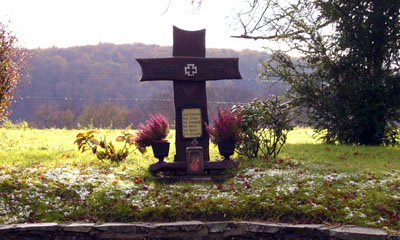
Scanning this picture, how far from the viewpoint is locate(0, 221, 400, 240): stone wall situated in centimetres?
595

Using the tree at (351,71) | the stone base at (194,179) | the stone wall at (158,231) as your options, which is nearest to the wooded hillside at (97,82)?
the tree at (351,71)

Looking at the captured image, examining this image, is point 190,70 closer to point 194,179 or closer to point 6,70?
point 194,179

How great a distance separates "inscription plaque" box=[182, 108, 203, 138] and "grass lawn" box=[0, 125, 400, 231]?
1067 millimetres

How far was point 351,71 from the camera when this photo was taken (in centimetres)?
1219

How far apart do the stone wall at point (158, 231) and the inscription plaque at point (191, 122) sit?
2.94m

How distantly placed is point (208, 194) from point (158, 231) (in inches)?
47.9

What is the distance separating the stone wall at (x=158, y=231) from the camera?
595 cm

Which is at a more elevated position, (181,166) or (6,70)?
Result: (6,70)

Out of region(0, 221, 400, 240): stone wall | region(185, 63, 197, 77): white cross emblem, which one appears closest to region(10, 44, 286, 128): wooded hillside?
region(185, 63, 197, 77): white cross emblem

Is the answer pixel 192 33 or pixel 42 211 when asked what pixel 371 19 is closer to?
pixel 192 33

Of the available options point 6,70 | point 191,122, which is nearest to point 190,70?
point 191,122

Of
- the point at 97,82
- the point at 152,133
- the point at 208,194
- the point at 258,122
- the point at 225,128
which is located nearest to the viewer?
the point at 208,194

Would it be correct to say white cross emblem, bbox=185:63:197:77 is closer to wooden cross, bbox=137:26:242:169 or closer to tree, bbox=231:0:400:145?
wooden cross, bbox=137:26:242:169

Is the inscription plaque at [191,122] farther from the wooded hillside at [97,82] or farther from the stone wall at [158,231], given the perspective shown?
the wooded hillside at [97,82]
